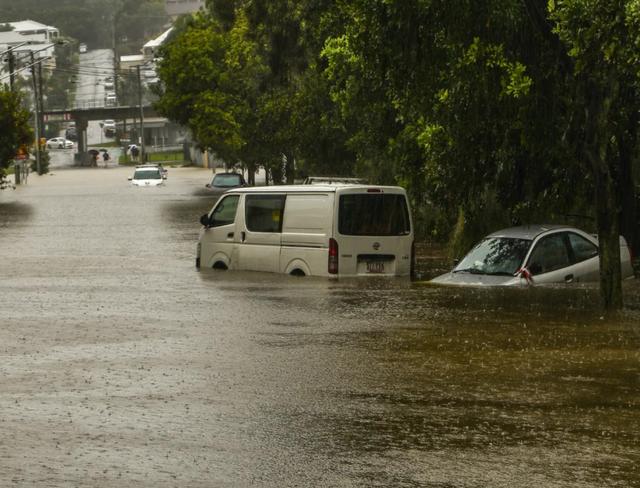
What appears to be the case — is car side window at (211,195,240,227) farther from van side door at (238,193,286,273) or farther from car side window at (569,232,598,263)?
car side window at (569,232,598,263)

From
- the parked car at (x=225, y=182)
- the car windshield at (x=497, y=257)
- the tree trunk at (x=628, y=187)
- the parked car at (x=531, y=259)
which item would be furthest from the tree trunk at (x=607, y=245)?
the parked car at (x=225, y=182)

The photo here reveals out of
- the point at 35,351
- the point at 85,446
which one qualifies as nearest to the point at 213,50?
the point at 35,351

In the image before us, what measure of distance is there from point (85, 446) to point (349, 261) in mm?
12990

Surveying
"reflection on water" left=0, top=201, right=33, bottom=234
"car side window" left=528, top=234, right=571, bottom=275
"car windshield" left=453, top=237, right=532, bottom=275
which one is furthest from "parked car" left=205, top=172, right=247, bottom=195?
"car side window" left=528, top=234, right=571, bottom=275

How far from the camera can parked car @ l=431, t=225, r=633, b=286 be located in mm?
19828

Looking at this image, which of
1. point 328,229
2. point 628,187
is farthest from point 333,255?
point 628,187

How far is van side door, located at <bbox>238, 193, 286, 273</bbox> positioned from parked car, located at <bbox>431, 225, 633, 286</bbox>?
141 inches

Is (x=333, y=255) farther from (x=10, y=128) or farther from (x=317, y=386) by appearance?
(x=10, y=128)

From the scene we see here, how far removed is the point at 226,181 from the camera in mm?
67938

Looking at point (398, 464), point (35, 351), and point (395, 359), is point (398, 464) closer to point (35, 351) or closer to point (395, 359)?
point (395, 359)

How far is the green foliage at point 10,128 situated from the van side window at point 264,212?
160ft

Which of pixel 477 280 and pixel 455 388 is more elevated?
pixel 477 280

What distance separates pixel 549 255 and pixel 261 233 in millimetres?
5666

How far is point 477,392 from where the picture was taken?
11.6m
